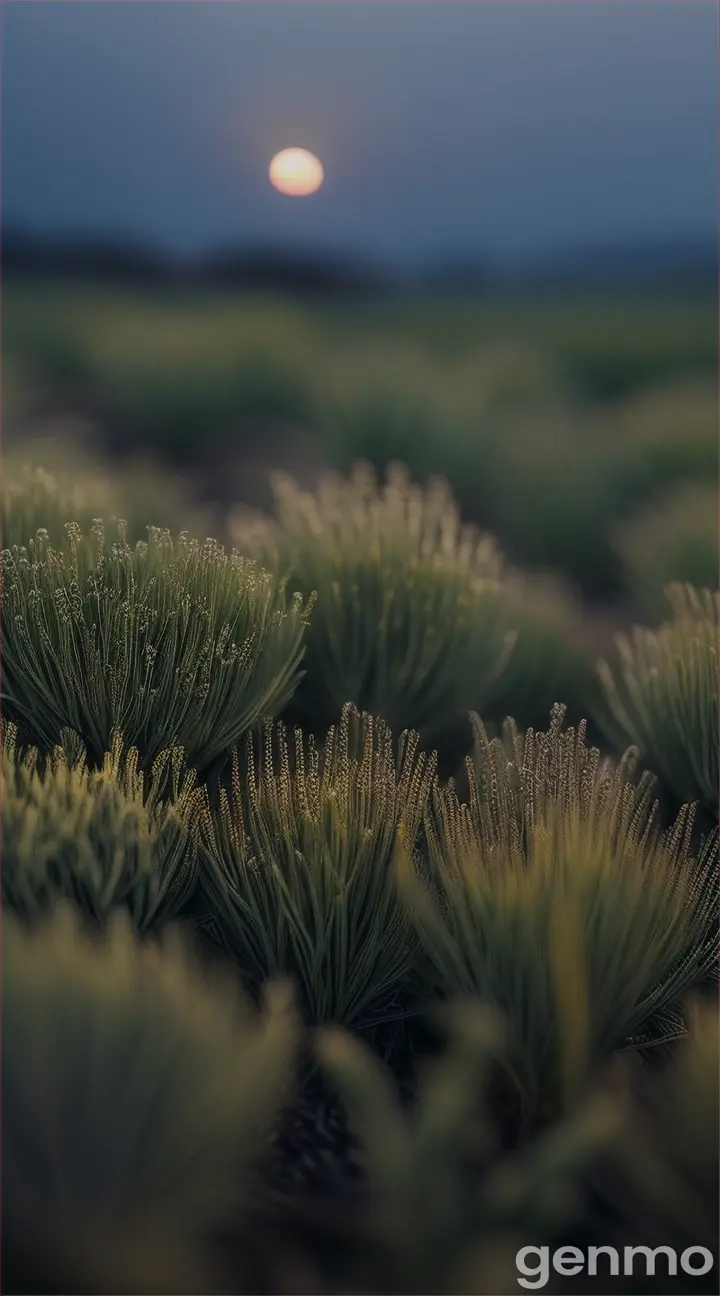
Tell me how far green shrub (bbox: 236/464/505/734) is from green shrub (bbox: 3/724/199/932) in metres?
0.48

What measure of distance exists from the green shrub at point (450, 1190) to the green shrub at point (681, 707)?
2.62 feet

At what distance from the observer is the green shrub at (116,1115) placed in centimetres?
74

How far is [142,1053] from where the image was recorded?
0.78 meters

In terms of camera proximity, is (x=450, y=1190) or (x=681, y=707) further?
(x=681, y=707)

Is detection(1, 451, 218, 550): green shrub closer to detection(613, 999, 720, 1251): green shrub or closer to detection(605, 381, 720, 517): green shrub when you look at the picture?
detection(613, 999, 720, 1251): green shrub

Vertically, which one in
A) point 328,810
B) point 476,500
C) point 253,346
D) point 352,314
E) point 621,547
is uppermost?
point 352,314

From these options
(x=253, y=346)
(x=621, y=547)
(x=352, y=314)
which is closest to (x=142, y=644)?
(x=621, y=547)

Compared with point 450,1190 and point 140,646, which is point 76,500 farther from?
point 450,1190

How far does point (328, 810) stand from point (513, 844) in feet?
0.64

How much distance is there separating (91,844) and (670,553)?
1989 mm

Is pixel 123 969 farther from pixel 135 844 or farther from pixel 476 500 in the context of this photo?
pixel 476 500

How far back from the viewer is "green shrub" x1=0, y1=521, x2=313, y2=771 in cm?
123

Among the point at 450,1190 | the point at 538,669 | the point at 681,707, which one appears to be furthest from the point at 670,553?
the point at 450,1190

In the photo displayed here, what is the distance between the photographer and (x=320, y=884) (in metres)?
1.08
